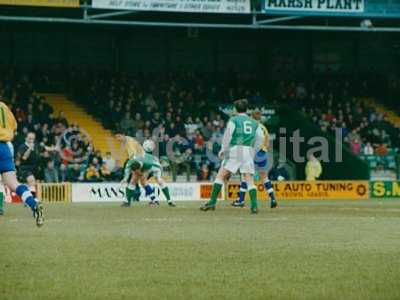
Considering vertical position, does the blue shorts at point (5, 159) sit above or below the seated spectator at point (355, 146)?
above

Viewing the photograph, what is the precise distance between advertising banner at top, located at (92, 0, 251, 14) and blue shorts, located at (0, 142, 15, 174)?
19901 mm

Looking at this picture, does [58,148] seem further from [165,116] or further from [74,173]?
[165,116]

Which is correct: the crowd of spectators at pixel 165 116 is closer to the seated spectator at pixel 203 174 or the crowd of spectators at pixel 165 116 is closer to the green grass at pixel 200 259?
the seated spectator at pixel 203 174

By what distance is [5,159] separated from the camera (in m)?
14.6

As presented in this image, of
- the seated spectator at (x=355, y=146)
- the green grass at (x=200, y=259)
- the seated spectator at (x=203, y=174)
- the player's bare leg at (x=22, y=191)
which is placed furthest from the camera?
the seated spectator at (x=355, y=146)

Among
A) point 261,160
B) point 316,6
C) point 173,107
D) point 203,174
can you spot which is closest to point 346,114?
point 316,6

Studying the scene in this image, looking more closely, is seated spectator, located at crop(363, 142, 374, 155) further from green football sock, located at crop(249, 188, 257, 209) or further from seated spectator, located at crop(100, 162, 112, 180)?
green football sock, located at crop(249, 188, 257, 209)

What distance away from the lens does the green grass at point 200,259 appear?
888 centimetres

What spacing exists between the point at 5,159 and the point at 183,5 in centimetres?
2132

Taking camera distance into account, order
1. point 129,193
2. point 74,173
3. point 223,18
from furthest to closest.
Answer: point 223,18 → point 74,173 → point 129,193

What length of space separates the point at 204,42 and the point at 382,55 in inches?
326

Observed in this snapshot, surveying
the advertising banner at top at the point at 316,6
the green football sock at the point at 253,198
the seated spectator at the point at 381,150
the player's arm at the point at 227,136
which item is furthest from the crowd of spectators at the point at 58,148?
the green football sock at the point at 253,198

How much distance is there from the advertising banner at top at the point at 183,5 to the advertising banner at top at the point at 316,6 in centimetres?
93

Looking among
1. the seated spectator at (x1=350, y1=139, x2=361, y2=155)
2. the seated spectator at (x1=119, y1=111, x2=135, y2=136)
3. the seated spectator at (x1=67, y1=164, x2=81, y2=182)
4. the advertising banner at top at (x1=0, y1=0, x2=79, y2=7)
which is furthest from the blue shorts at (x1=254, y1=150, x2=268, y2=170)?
the seated spectator at (x1=350, y1=139, x2=361, y2=155)
